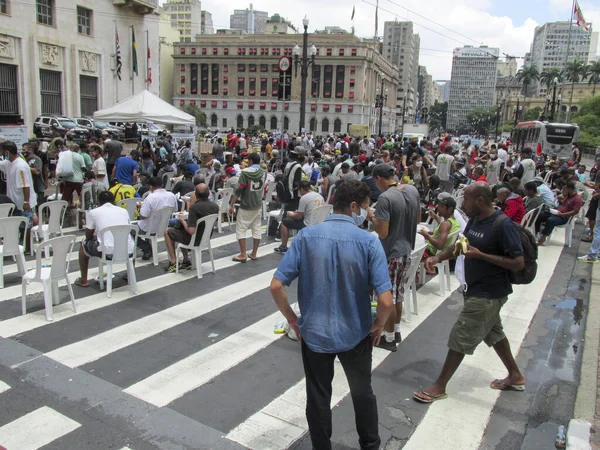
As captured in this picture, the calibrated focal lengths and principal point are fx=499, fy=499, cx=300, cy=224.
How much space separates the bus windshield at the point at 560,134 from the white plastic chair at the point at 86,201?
2889 cm

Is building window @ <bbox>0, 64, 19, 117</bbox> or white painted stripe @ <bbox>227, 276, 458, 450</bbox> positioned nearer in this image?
white painted stripe @ <bbox>227, 276, 458, 450</bbox>

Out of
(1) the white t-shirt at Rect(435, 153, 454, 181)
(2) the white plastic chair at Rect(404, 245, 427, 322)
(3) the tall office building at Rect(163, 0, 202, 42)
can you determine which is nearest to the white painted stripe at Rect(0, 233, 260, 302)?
(2) the white plastic chair at Rect(404, 245, 427, 322)

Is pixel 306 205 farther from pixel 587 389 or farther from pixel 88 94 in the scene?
pixel 88 94

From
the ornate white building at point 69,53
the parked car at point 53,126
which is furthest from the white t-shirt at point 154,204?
the ornate white building at point 69,53

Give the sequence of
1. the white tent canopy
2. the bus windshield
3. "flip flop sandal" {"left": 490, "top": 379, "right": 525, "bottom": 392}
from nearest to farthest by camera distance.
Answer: "flip flop sandal" {"left": 490, "top": 379, "right": 525, "bottom": 392}, the white tent canopy, the bus windshield

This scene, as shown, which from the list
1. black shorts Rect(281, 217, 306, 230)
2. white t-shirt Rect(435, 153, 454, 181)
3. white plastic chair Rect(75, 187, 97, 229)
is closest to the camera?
black shorts Rect(281, 217, 306, 230)

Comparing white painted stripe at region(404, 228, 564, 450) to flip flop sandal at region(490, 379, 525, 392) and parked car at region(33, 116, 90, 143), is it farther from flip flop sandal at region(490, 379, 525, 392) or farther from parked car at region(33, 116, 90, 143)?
parked car at region(33, 116, 90, 143)

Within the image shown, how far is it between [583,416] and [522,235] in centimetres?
170

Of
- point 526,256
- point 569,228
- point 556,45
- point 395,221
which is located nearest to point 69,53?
point 569,228

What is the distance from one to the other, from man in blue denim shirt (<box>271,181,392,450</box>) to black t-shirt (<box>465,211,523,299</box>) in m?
1.38

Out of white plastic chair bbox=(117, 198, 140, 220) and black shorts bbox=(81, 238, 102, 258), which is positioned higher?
white plastic chair bbox=(117, 198, 140, 220)

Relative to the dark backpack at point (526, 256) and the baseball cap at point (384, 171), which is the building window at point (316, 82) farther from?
the dark backpack at point (526, 256)

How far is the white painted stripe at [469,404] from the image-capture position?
12.7 feet

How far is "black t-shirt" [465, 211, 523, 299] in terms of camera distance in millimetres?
3969
